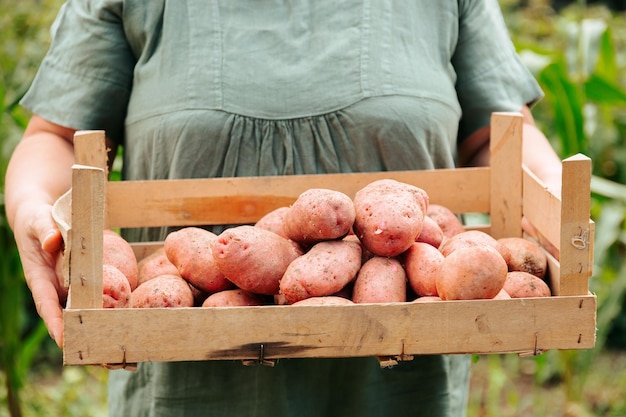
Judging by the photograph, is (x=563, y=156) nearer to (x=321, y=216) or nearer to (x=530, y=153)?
(x=530, y=153)

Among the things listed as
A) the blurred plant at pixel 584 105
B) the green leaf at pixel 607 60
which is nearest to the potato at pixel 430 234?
the blurred plant at pixel 584 105

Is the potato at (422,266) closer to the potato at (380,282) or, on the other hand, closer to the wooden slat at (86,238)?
the potato at (380,282)

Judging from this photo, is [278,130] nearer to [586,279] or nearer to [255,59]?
[255,59]

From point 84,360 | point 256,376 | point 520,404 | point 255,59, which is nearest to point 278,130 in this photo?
point 255,59

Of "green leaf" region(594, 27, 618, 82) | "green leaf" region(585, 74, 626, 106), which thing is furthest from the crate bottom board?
"green leaf" region(594, 27, 618, 82)

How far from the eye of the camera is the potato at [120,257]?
1.16 meters

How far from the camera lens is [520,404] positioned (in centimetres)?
309

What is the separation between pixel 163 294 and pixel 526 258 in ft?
1.70

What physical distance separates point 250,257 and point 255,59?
41 centimetres

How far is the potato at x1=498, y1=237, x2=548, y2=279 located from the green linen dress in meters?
0.26

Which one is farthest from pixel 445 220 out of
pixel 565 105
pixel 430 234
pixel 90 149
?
pixel 565 105

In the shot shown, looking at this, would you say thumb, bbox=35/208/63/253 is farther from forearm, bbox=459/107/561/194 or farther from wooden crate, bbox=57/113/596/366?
forearm, bbox=459/107/561/194

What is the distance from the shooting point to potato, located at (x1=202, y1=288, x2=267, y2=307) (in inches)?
43.6

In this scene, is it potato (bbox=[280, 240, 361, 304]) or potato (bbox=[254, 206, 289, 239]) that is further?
potato (bbox=[254, 206, 289, 239])
